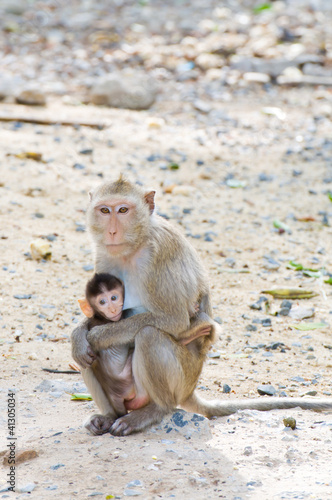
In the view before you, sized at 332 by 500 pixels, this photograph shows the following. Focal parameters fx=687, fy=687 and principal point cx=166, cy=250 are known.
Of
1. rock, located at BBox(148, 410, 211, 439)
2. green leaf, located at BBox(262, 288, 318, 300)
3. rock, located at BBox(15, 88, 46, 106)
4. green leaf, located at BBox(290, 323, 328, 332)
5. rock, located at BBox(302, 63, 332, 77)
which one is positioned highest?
rock, located at BBox(302, 63, 332, 77)

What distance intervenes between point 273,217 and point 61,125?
3.86 meters

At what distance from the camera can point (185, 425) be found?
399 cm

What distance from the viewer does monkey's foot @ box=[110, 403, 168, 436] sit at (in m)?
3.97

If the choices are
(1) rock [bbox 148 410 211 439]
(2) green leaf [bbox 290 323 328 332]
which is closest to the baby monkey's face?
(1) rock [bbox 148 410 211 439]

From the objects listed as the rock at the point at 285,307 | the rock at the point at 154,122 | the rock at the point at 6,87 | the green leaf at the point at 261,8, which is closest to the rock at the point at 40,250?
the rock at the point at 285,307

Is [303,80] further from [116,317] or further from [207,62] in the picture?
[116,317]

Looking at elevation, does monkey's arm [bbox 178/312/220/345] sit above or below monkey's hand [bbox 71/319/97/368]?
above

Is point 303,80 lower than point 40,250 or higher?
higher

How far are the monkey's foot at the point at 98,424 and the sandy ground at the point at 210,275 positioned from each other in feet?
0.22

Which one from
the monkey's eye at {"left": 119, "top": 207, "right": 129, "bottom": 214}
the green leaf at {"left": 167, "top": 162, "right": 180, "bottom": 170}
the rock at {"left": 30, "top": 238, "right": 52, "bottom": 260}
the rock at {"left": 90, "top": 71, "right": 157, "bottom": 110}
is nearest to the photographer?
the monkey's eye at {"left": 119, "top": 207, "right": 129, "bottom": 214}

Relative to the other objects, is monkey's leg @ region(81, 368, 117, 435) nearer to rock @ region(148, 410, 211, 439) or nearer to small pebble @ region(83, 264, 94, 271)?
rock @ region(148, 410, 211, 439)

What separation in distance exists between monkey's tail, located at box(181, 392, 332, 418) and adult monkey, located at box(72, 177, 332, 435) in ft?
0.28

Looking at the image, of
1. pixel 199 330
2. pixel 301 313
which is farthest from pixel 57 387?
pixel 301 313

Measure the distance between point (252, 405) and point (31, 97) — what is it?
815 cm
